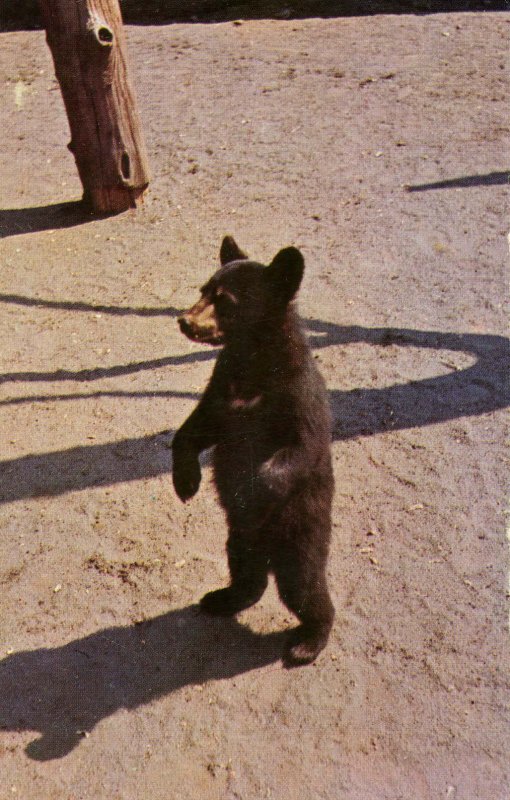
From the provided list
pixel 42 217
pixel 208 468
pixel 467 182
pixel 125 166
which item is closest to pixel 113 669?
pixel 208 468

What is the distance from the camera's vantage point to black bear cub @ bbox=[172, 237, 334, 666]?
3.59 m

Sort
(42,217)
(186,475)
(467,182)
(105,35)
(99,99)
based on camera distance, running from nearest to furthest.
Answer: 1. (186,475)
2. (105,35)
3. (99,99)
4. (467,182)
5. (42,217)

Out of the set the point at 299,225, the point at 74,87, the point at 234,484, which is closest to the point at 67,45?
the point at 74,87

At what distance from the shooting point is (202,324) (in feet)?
12.2

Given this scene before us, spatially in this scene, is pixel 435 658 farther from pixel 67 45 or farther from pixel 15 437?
pixel 67 45

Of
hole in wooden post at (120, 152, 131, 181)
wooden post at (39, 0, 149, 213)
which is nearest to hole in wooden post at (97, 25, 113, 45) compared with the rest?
wooden post at (39, 0, 149, 213)

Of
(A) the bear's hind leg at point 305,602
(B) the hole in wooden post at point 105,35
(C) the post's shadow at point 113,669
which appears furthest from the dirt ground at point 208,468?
(B) the hole in wooden post at point 105,35

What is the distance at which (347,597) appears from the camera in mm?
4281

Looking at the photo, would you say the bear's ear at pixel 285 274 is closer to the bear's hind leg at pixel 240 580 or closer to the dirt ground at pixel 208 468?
the bear's hind leg at pixel 240 580

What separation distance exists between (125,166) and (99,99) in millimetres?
603

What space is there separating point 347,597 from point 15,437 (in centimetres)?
229

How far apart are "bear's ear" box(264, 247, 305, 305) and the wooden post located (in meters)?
4.24

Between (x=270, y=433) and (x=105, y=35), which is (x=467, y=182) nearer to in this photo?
(x=105, y=35)

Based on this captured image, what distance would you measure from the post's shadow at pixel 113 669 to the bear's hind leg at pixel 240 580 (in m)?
0.09
